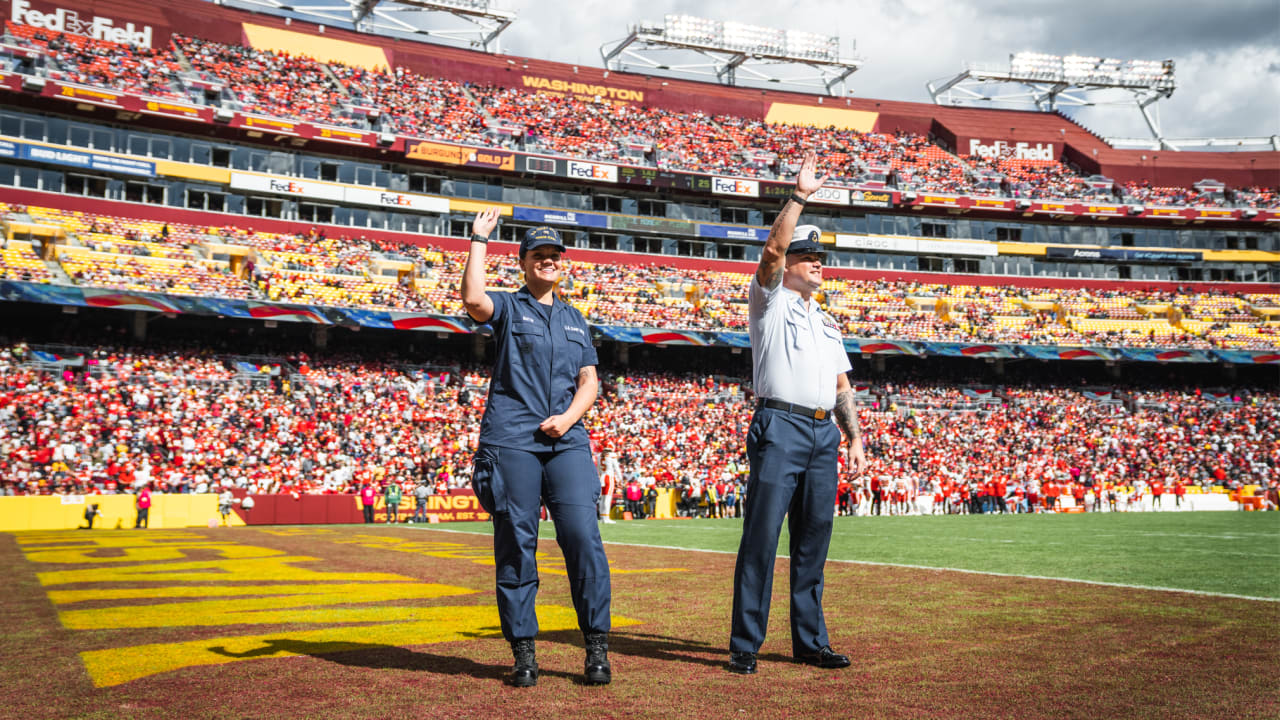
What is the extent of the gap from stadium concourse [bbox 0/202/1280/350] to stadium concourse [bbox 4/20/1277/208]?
622cm

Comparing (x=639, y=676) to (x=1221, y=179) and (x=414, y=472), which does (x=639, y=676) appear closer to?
(x=414, y=472)

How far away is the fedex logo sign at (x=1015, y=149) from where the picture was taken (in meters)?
63.1

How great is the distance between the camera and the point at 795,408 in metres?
5.36

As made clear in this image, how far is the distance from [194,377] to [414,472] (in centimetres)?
915

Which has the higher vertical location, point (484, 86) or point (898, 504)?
point (484, 86)

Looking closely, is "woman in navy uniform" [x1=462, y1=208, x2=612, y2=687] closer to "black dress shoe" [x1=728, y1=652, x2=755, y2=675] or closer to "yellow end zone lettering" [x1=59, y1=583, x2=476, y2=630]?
"black dress shoe" [x1=728, y1=652, x2=755, y2=675]

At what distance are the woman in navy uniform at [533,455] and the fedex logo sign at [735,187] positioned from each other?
48472mm

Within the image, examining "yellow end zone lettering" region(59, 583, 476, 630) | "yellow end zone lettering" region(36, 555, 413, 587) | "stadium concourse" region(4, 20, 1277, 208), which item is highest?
"stadium concourse" region(4, 20, 1277, 208)

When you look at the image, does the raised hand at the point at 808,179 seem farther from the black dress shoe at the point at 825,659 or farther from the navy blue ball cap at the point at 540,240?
the black dress shoe at the point at 825,659

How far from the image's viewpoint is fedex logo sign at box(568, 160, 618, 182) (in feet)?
163

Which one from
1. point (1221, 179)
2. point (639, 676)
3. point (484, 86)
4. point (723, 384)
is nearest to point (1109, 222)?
point (1221, 179)

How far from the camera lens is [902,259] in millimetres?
56219

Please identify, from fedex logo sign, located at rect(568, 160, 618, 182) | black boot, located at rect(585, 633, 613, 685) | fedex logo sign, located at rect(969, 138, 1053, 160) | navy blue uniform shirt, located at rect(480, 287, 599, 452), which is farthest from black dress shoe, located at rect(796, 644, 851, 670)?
fedex logo sign, located at rect(969, 138, 1053, 160)

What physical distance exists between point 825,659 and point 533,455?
1.94 metres
